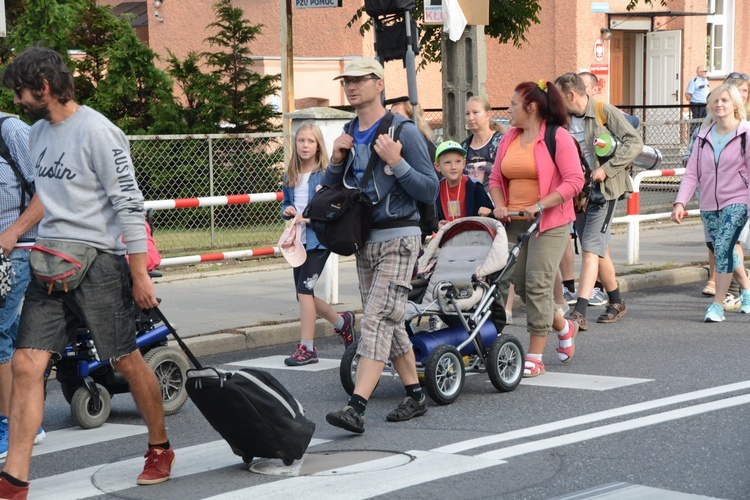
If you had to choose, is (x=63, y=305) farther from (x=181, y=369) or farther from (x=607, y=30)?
(x=607, y=30)

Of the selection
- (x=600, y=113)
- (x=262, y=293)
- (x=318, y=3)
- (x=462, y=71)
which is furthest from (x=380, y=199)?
Result: (x=318, y=3)

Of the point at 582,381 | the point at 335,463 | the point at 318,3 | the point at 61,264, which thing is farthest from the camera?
the point at 318,3

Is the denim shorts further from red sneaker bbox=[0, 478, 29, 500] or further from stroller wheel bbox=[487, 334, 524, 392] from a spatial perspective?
stroller wheel bbox=[487, 334, 524, 392]

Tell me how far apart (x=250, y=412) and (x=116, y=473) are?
0.79 metres

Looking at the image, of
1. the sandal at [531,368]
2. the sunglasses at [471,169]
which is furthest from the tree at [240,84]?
the sandal at [531,368]

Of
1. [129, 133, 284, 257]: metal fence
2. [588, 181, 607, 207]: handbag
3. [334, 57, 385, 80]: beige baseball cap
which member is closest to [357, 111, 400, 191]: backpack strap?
[334, 57, 385, 80]: beige baseball cap

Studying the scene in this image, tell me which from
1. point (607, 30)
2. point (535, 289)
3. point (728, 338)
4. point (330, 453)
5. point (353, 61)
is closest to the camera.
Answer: point (330, 453)

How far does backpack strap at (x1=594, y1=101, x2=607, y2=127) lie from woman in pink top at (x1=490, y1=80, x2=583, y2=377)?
84.2 inches

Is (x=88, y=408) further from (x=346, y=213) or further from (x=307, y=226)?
(x=307, y=226)

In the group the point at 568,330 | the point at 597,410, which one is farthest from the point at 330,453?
the point at 568,330

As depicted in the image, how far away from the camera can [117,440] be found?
6.58m

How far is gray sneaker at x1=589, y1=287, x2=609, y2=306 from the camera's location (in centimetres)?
1132

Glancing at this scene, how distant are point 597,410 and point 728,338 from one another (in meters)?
2.81

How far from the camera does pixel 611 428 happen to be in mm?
6336
